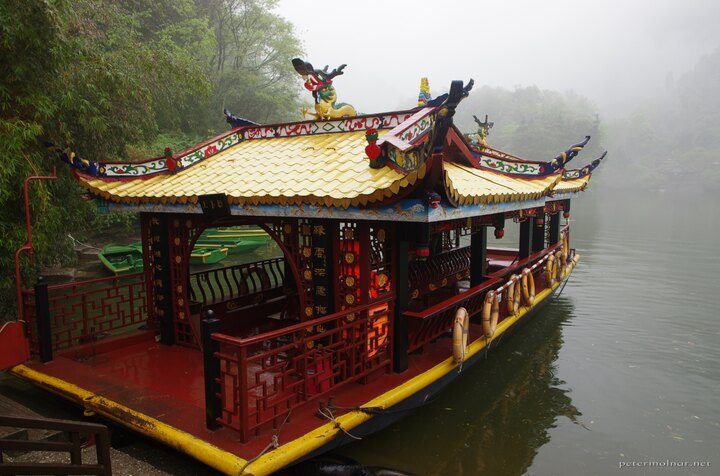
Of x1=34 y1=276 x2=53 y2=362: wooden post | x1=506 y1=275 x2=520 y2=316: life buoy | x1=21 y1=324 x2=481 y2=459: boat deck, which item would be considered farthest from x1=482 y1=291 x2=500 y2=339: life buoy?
x1=34 y1=276 x2=53 y2=362: wooden post

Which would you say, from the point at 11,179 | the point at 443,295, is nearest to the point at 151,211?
the point at 11,179

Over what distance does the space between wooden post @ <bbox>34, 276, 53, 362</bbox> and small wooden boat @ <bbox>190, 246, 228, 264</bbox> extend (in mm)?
10903

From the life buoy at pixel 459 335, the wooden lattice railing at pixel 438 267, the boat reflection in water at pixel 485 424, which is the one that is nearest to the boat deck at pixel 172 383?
the life buoy at pixel 459 335

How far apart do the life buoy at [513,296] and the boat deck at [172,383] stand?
1.17 m

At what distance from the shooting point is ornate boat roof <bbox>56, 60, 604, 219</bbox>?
421 cm

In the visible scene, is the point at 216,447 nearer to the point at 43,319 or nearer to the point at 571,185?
the point at 43,319

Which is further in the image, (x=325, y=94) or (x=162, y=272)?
(x=325, y=94)

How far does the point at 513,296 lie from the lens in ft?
24.3

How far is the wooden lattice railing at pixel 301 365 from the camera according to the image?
3.85 m

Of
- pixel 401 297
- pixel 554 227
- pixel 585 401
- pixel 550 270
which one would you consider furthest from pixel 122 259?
pixel 585 401

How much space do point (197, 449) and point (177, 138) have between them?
19.2 m

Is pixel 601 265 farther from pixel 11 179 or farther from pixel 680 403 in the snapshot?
pixel 11 179

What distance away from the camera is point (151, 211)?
20.1 feet

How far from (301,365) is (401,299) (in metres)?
1.26
